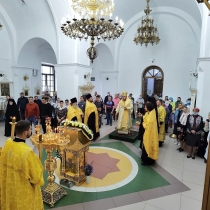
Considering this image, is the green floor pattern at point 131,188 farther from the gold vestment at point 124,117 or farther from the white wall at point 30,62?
the white wall at point 30,62

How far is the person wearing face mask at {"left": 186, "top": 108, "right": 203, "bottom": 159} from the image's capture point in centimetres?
594

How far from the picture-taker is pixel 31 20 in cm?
1098

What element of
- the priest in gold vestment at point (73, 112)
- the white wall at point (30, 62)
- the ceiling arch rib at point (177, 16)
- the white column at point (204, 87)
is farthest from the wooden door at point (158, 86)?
the priest in gold vestment at point (73, 112)

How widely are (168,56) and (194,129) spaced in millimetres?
8348

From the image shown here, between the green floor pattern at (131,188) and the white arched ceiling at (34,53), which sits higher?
the white arched ceiling at (34,53)

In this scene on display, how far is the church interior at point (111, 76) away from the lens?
161 inches

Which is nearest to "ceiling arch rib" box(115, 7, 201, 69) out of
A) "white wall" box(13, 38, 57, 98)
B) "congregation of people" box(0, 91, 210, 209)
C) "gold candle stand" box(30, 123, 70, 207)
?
"white wall" box(13, 38, 57, 98)

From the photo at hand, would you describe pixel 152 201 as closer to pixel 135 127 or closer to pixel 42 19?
pixel 135 127

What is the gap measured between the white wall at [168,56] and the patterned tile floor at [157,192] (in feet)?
26.2

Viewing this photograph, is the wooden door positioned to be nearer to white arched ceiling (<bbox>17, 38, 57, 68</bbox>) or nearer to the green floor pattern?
white arched ceiling (<bbox>17, 38, 57, 68</bbox>)

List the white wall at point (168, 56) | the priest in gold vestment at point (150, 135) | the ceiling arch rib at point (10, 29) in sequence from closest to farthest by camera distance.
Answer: the priest in gold vestment at point (150, 135) → the ceiling arch rib at point (10, 29) → the white wall at point (168, 56)

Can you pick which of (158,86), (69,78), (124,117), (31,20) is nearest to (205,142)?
(124,117)

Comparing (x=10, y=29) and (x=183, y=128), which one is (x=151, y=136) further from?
(x=10, y=29)

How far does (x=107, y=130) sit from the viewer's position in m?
9.38
